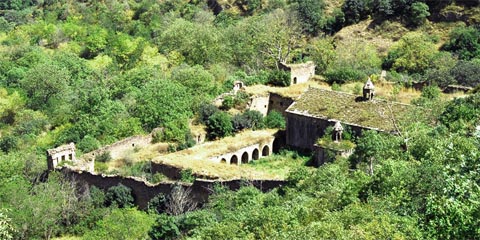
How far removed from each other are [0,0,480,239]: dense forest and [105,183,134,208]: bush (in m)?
0.06

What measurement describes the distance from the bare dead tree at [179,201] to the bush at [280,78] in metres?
18.2

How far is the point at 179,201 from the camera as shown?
138ft

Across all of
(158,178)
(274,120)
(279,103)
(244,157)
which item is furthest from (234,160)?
(279,103)

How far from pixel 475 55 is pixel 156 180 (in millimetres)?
38016

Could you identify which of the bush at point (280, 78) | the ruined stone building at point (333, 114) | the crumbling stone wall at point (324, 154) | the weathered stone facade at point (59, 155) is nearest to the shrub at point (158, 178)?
the weathered stone facade at point (59, 155)

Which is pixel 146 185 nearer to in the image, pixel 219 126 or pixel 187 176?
pixel 187 176

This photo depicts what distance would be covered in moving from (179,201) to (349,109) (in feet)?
47.1

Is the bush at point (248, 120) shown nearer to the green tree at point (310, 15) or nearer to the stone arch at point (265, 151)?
the stone arch at point (265, 151)

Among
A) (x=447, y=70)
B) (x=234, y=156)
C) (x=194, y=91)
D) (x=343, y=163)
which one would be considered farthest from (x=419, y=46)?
(x=343, y=163)

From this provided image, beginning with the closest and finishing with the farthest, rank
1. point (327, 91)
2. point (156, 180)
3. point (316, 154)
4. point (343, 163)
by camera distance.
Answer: point (343, 163) < point (156, 180) < point (316, 154) < point (327, 91)

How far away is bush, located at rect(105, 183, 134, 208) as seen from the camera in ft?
144

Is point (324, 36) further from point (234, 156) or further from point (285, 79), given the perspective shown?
point (234, 156)

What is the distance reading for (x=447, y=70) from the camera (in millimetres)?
59406

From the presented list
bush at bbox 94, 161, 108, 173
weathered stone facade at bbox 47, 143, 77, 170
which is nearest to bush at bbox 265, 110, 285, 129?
bush at bbox 94, 161, 108, 173
